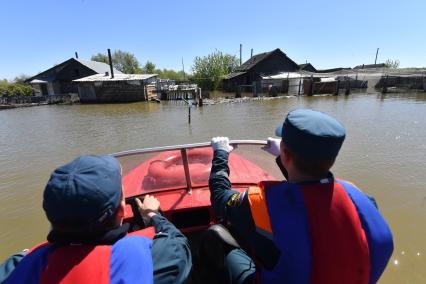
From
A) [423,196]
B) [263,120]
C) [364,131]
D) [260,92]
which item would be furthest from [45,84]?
[423,196]

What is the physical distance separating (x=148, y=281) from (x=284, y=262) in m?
0.66

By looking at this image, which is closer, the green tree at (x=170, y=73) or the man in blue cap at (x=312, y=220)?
the man in blue cap at (x=312, y=220)

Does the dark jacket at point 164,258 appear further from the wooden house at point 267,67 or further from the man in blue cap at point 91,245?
the wooden house at point 267,67

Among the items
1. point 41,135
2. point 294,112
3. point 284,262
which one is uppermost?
point 294,112

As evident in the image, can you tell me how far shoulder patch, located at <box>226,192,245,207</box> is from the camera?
1654 millimetres

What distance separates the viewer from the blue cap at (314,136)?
4.71 ft

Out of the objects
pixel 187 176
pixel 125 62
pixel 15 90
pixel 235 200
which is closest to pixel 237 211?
pixel 235 200

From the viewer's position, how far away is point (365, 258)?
136 centimetres

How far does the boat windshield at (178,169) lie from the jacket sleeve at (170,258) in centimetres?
157

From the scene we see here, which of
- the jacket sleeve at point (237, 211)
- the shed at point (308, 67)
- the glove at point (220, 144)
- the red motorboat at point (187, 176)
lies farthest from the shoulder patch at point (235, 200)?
the shed at point (308, 67)

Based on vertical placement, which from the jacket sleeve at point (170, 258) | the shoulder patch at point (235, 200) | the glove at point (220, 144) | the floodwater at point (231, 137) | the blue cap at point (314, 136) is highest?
the blue cap at point (314, 136)

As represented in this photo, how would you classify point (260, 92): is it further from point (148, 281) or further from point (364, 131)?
point (148, 281)

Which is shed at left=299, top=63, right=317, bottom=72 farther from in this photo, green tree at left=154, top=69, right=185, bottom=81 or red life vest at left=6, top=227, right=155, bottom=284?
red life vest at left=6, top=227, right=155, bottom=284

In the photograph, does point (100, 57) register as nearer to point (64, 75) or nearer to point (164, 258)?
point (64, 75)
